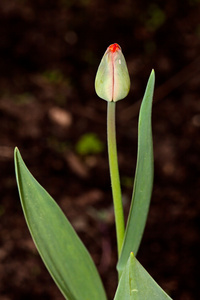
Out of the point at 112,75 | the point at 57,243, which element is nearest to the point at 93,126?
the point at 57,243

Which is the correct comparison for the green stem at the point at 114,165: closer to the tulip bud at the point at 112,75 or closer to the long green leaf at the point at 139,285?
the tulip bud at the point at 112,75

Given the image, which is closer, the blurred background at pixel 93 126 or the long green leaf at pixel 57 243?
the long green leaf at pixel 57 243

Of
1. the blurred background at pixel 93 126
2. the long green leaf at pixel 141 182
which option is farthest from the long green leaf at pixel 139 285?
the blurred background at pixel 93 126

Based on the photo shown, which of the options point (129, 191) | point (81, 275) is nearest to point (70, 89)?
point (129, 191)

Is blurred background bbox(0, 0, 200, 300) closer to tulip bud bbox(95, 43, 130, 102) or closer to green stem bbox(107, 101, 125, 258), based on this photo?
green stem bbox(107, 101, 125, 258)

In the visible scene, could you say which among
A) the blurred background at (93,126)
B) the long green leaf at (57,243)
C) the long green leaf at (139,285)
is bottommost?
the long green leaf at (139,285)

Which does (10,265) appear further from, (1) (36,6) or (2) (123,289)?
(1) (36,6)
